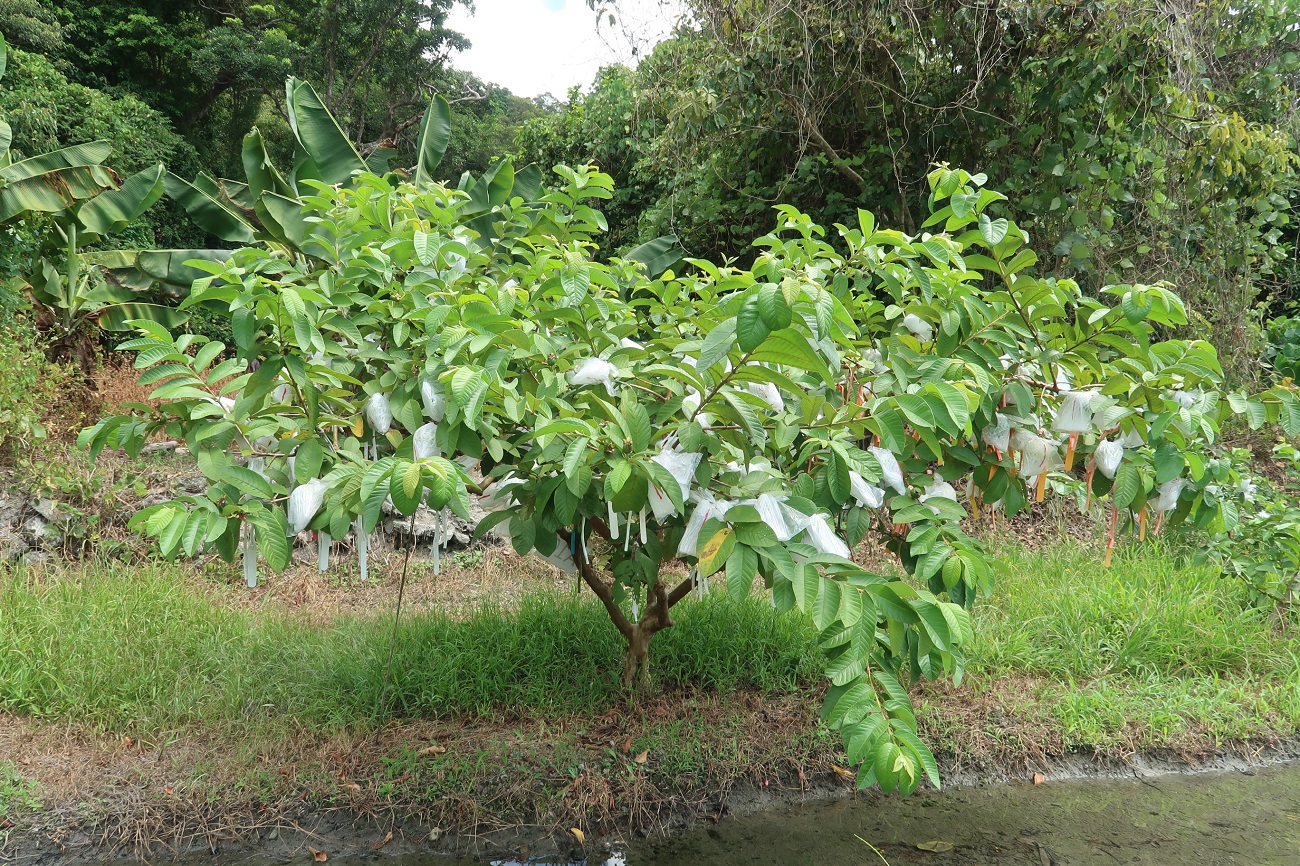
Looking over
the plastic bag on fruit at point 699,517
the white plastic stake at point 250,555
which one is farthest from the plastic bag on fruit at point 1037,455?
the white plastic stake at point 250,555

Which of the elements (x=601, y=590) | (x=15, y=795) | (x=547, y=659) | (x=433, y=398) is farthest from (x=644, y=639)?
(x=15, y=795)

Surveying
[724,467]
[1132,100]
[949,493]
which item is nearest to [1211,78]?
[1132,100]

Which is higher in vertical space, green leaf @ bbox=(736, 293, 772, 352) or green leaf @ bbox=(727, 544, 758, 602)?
green leaf @ bbox=(736, 293, 772, 352)

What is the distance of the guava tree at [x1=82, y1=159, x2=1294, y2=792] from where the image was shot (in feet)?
5.51

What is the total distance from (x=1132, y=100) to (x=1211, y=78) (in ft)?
4.33

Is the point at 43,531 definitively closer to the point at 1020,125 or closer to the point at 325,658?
the point at 325,658

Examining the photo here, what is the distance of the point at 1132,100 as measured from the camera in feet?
15.9

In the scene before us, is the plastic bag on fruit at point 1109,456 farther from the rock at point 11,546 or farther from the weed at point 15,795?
the rock at point 11,546

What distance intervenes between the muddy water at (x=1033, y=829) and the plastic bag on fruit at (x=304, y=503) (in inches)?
62.3

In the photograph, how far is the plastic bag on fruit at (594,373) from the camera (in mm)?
1856

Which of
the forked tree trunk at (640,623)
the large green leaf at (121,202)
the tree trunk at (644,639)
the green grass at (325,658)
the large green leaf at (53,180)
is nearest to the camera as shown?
the forked tree trunk at (640,623)

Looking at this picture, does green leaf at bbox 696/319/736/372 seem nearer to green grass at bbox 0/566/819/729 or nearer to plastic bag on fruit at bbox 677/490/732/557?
plastic bag on fruit at bbox 677/490/732/557

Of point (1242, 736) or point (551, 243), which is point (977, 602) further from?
point (551, 243)

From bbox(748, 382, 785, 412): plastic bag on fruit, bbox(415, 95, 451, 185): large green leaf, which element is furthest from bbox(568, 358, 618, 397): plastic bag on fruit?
bbox(415, 95, 451, 185): large green leaf
